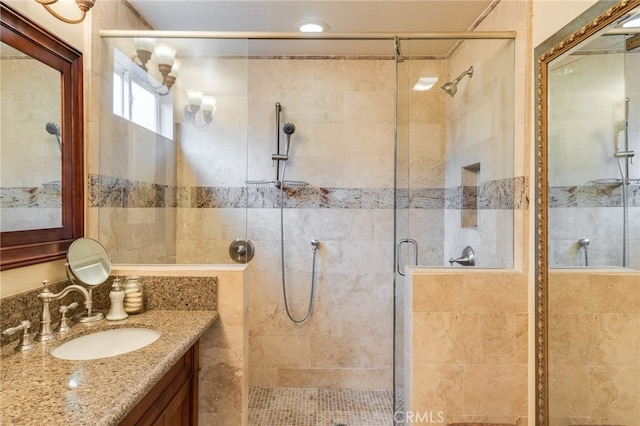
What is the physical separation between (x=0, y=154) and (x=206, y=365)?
3.94 ft

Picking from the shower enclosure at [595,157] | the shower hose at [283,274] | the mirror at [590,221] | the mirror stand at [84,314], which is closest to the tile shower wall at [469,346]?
the mirror at [590,221]

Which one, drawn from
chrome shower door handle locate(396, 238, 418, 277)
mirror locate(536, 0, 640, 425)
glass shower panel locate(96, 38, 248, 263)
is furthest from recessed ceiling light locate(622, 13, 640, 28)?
glass shower panel locate(96, 38, 248, 263)

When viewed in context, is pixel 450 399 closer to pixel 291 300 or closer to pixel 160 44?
pixel 291 300

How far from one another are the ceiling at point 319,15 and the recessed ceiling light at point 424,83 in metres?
0.16

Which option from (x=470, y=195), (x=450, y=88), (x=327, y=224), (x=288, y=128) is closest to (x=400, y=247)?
(x=470, y=195)

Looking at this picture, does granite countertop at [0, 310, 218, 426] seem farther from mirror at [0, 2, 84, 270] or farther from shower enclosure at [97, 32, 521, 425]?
shower enclosure at [97, 32, 521, 425]

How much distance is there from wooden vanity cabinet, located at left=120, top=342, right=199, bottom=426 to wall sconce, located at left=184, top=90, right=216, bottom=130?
1.38m

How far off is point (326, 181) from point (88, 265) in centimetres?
159

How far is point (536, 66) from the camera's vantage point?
1487 millimetres

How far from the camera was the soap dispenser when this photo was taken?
1.40 meters

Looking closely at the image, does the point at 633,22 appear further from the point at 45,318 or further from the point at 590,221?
the point at 45,318

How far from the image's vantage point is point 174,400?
124cm

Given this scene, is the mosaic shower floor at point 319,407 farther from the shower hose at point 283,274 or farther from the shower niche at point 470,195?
the shower niche at point 470,195

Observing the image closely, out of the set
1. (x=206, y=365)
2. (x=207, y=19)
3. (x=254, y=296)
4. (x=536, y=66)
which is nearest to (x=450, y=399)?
(x=206, y=365)
